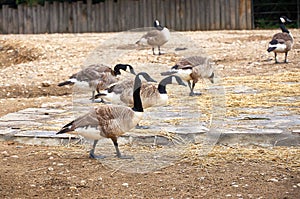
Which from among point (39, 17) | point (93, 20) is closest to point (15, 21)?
point (39, 17)

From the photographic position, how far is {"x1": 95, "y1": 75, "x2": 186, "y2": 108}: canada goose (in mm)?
7836

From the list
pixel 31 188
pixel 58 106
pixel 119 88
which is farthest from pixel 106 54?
pixel 31 188

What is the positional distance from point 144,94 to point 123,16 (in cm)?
1826

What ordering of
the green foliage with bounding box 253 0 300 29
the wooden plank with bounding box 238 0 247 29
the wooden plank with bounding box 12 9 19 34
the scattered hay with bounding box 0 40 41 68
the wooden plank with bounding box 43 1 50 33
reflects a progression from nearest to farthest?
the scattered hay with bounding box 0 40 41 68, the wooden plank with bounding box 238 0 247 29, the green foliage with bounding box 253 0 300 29, the wooden plank with bounding box 43 1 50 33, the wooden plank with bounding box 12 9 19 34

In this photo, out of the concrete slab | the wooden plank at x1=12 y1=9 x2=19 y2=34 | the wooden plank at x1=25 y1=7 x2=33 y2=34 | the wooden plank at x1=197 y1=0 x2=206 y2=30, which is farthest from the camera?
the wooden plank at x1=12 y1=9 x2=19 y2=34

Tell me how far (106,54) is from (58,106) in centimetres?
706

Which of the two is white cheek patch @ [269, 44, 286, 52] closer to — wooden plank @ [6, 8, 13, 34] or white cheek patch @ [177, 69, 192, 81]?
white cheek patch @ [177, 69, 192, 81]

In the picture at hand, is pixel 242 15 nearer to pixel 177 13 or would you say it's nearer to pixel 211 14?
pixel 211 14

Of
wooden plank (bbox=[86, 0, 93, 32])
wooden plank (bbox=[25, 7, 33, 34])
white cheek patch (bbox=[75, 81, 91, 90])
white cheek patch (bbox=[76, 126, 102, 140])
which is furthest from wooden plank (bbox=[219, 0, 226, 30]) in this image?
white cheek patch (bbox=[76, 126, 102, 140])

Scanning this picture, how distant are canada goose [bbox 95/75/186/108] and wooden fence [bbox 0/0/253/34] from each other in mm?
16085

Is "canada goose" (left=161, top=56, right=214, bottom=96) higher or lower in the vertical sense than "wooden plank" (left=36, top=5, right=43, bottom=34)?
lower

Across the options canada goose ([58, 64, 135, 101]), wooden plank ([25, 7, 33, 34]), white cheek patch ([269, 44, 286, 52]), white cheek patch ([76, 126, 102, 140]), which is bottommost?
white cheek patch ([76, 126, 102, 140])

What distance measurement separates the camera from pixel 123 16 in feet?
84.5

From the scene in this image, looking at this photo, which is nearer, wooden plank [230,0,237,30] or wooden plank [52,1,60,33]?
wooden plank [230,0,237,30]
